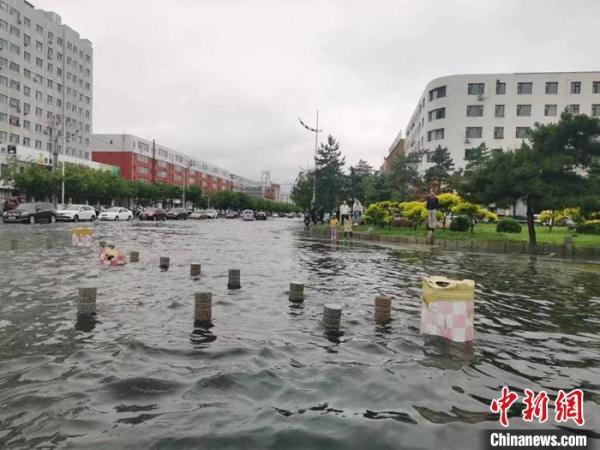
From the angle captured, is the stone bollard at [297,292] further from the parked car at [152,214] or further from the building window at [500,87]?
the building window at [500,87]

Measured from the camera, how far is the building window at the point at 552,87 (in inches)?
2287

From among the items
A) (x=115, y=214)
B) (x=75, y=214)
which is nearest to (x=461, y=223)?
(x=75, y=214)

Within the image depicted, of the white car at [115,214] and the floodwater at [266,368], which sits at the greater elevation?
the white car at [115,214]

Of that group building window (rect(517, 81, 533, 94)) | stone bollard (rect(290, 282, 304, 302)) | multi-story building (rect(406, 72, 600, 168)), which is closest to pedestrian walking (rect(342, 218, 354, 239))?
stone bollard (rect(290, 282, 304, 302))

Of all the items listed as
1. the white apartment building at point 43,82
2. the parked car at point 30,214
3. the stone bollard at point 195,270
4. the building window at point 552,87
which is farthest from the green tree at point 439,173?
the white apartment building at point 43,82

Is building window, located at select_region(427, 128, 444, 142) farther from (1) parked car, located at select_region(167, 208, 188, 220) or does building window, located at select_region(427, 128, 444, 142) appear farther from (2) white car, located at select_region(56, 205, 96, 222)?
(2) white car, located at select_region(56, 205, 96, 222)

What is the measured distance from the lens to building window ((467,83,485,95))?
6042 cm

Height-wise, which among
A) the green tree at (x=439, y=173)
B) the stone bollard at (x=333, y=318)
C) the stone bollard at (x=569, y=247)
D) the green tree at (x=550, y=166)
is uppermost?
the green tree at (x=439, y=173)

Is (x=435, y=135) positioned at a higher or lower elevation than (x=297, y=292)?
higher

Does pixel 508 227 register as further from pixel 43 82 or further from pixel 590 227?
pixel 43 82

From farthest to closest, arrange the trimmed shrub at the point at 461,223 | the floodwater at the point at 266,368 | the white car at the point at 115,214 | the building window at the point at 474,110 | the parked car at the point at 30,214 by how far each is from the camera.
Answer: the building window at the point at 474,110 → the white car at the point at 115,214 → the parked car at the point at 30,214 → the trimmed shrub at the point at 461,223 → the floodwater at the point at 266,368

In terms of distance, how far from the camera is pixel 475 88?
60.8 meters

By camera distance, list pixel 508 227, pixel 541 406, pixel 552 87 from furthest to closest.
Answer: pixel 552 87, pixel 508 227, pixel 541 406

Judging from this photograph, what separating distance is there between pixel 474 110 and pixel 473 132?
10.0 ft
